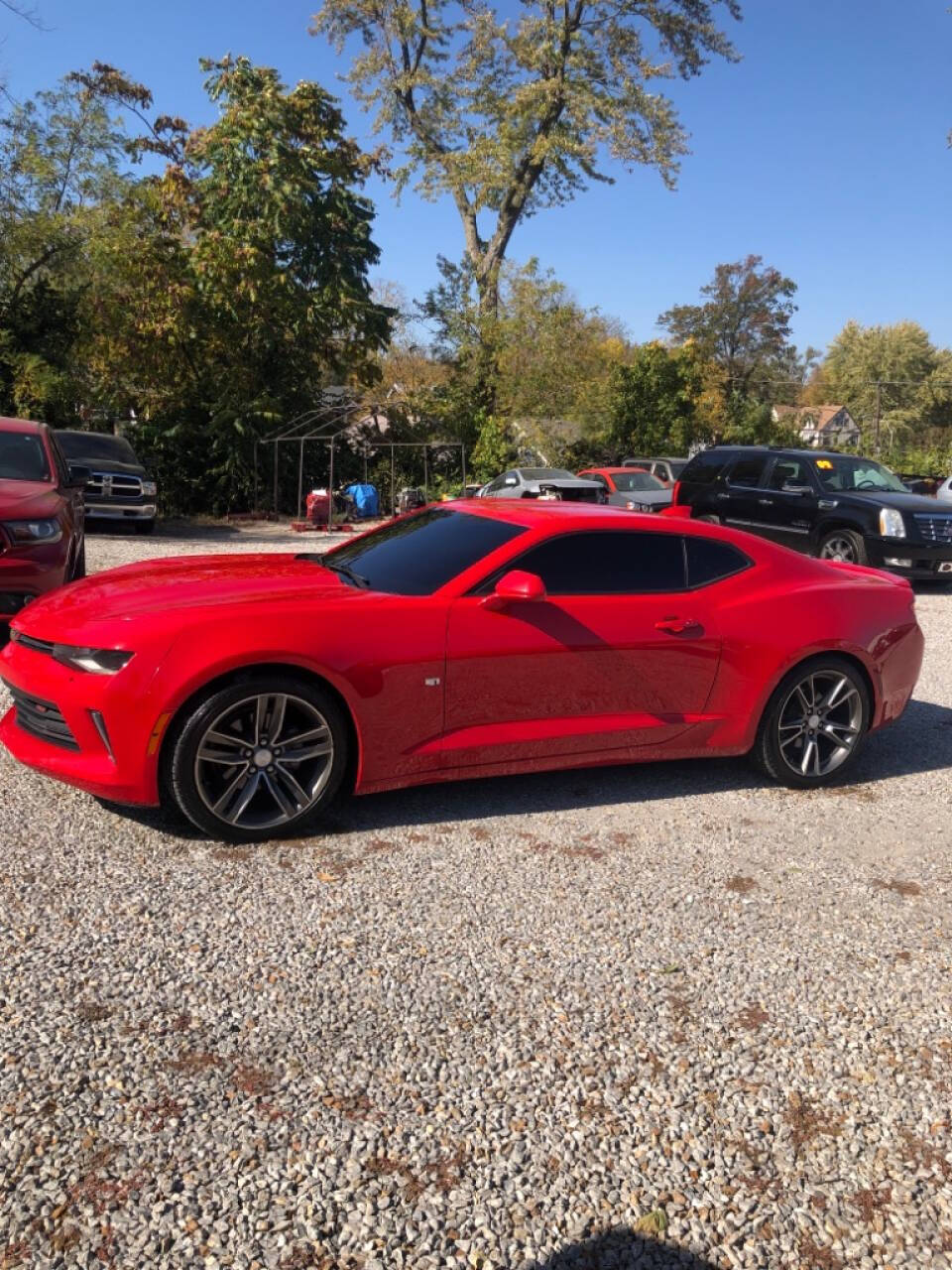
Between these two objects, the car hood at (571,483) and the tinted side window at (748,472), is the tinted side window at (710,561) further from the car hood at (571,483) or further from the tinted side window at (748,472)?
the car hood at (571,483)

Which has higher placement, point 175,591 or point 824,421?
point 824,421

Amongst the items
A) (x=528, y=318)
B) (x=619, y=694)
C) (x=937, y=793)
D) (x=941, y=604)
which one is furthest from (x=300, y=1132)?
(x=528, y=318)

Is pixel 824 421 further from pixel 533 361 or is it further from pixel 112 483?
pixel 112 483

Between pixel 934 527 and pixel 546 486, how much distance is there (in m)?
8.82

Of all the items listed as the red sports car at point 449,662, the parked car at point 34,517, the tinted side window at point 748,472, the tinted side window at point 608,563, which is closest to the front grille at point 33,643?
the red sports car at point 449,662

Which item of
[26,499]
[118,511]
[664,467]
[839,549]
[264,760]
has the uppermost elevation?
[664,467]

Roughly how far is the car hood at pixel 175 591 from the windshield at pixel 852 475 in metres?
10.1

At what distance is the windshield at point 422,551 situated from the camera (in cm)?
446

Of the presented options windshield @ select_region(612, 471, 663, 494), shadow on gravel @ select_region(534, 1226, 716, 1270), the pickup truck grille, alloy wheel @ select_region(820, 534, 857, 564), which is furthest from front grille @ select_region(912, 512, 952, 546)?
the pickup truck grille

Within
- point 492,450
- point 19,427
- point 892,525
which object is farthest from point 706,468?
point 492,450

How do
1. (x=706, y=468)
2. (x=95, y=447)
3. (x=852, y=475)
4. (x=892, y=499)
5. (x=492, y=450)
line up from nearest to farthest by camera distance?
(x=892, y=499) → (x=852, y=475) → (x=706, y=468) → (x=95, y=447) → (x=492, y=450)

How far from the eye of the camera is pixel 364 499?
928 inches

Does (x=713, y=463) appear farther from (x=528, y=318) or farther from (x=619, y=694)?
(x=528, y=318)

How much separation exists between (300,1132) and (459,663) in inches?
84.5
